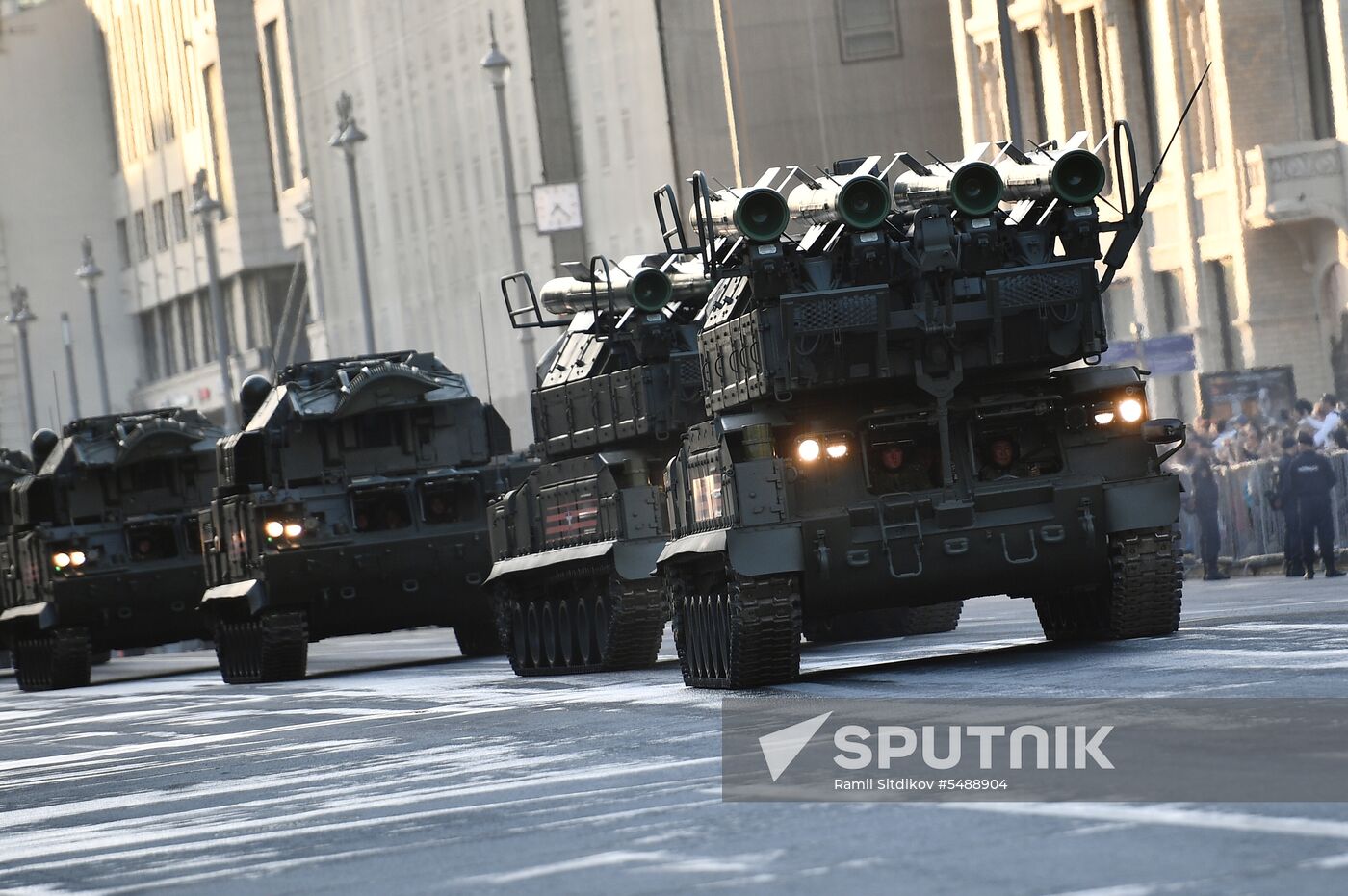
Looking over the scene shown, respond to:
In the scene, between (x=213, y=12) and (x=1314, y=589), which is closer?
(x=1314, y=589)

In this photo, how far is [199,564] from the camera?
36250mm

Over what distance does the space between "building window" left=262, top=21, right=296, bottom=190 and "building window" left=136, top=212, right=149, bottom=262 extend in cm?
1602

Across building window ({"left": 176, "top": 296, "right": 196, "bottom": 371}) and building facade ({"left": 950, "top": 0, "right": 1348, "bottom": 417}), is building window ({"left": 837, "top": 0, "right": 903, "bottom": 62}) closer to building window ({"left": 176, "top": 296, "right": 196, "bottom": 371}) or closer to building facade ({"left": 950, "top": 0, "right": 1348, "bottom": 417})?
building facade ({"left": 950, "top": 0, "right": 1348, "bottom": 417})

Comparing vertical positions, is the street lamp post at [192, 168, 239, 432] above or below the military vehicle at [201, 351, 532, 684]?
above

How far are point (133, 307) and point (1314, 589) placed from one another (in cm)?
8654

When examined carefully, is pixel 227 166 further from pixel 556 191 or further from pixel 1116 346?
pixel 1116 346

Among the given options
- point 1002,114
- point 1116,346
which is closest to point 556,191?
point 1002,114

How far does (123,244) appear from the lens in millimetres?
109875

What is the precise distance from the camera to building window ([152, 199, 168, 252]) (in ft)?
341

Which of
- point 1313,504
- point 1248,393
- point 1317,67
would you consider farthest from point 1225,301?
point 1313,504

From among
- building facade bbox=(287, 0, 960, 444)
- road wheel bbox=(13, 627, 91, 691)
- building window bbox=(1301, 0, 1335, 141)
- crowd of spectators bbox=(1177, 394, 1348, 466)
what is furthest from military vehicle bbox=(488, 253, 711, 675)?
building facade bbox=(287, 0, 960, 444)

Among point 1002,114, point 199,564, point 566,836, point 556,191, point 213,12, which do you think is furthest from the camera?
point 213,12

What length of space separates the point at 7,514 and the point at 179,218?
62.5m

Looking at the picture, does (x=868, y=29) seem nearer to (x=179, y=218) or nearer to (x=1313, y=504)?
(x=1313, y=504)
